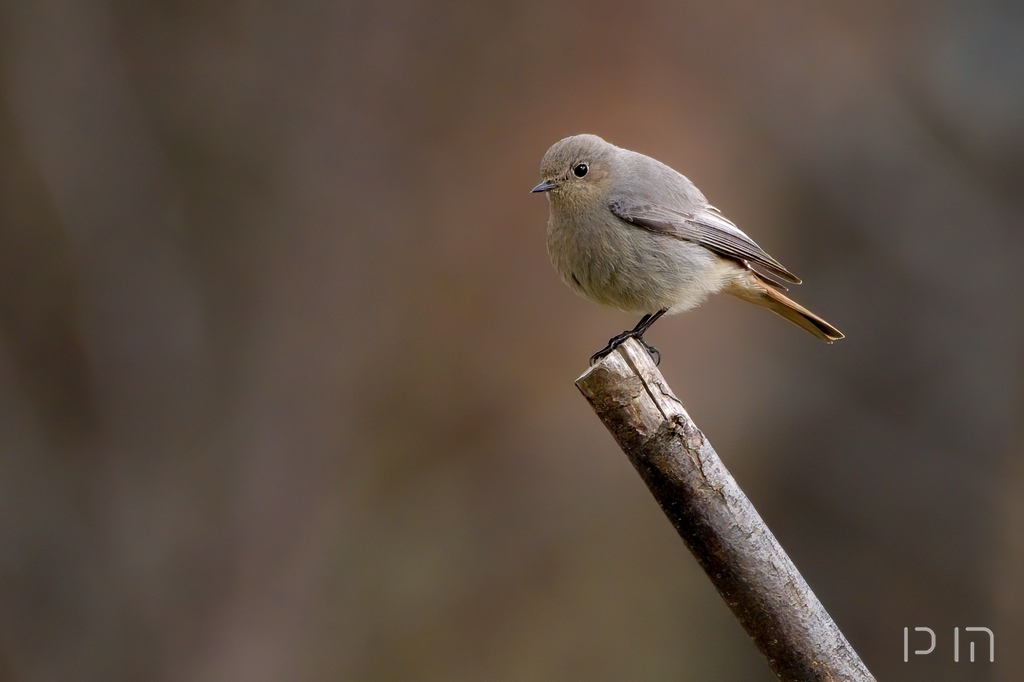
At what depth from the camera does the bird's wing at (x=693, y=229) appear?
3.46 m

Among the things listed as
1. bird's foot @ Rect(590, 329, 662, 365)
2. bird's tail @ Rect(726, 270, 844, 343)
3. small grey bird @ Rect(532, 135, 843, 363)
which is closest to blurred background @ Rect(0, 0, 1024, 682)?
bird's tail @ Rect(726, 270, 844, 343)

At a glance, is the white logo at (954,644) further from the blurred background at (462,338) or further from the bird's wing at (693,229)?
the bird's wing at (693,229)

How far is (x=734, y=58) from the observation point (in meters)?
6.00

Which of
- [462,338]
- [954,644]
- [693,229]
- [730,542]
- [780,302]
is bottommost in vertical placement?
[730,542]

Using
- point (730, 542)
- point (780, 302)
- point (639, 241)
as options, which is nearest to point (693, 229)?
point (639, 241)

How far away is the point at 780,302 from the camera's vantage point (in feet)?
12.2


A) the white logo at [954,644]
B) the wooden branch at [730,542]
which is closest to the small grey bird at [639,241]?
the wooden branch at [730,542]

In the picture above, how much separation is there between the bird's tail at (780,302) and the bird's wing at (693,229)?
7.2 inches

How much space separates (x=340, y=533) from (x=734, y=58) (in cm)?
415

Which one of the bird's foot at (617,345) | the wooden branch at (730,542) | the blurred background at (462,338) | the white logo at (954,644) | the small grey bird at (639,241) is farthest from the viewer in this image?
the white logo at (954,644)

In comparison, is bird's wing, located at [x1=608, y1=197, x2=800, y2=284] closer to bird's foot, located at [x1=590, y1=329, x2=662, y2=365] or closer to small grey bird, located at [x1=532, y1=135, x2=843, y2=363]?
small grey bird, located at [x1=532, y1=135, x2=843, y2=363]

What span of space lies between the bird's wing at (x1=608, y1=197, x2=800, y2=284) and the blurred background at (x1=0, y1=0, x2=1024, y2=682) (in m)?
2.04

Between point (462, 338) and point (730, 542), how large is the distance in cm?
373

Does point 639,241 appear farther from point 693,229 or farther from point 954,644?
point 954,644
